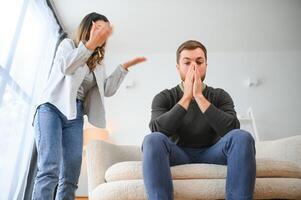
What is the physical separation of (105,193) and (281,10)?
2548mm

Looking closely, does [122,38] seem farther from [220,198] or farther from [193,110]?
[220,198]

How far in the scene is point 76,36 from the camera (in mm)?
1449

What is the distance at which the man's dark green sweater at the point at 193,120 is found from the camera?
3.85 feet

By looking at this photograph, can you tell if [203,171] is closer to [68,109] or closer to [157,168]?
[157,168]

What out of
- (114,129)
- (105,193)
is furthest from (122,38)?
(105,193)

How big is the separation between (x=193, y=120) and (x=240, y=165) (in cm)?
38

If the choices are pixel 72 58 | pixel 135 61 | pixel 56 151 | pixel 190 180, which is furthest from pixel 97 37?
pixel 190 180

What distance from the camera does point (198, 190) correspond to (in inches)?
44.8

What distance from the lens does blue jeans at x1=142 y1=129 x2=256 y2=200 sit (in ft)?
3.08

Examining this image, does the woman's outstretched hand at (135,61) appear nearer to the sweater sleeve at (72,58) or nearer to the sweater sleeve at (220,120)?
the sweater sleeve at (72,58)

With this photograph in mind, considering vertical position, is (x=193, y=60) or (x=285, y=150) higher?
(x=193, y=60)

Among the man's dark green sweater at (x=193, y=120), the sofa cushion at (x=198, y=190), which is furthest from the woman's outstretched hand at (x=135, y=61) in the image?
the sofa cushion at (x=198, y=190)

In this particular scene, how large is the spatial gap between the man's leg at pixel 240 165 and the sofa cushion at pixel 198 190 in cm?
15

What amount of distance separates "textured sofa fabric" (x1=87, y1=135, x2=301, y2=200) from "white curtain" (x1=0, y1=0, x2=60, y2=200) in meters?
0.64
